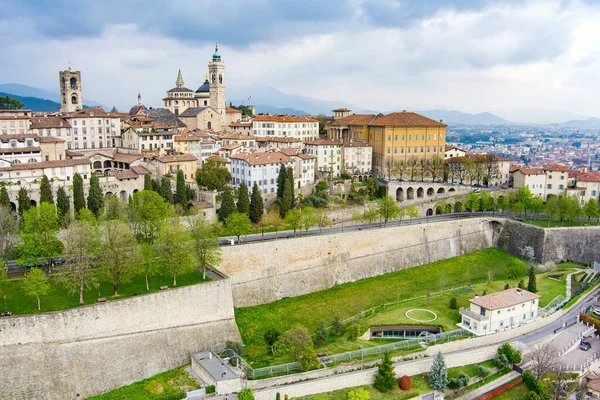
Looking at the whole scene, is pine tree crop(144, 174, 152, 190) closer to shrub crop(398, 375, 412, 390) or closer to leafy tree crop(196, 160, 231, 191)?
leafy tree crop(196, 160, 231, 191)

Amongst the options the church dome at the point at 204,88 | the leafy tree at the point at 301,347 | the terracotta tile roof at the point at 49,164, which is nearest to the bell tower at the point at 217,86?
the church dome at the point at 204,88

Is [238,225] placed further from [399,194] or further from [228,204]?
[399,194]

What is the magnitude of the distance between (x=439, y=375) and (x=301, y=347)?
8.49m

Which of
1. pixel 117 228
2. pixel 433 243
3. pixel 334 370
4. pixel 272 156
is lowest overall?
pixel 334 370

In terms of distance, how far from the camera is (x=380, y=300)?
1747 inches

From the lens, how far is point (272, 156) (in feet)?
196

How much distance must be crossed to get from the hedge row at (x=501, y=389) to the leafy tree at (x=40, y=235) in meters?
29.6

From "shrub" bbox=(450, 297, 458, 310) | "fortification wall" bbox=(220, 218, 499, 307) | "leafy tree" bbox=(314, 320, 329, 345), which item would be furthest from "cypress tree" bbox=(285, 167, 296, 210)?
"leafy tree" bbox=(314, 320, 329, 345)

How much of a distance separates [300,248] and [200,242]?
10063mm

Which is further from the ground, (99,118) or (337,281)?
(99,118)

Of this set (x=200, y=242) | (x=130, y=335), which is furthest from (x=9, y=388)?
(x=200, y=242)

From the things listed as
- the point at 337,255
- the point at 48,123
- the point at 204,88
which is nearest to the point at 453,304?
the point at 337,255

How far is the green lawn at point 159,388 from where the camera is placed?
99.5 feet

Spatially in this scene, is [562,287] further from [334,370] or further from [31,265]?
[31,265]
